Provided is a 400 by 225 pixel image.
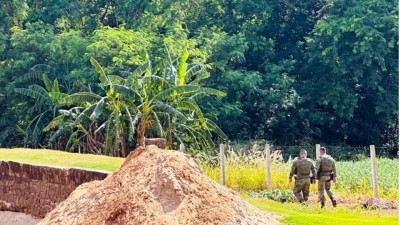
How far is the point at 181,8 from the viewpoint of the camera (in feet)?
103

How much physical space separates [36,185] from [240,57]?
65.7 feet

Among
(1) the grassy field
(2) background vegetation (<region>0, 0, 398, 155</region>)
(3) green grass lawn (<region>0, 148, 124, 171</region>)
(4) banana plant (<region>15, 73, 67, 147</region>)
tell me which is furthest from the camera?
(2) background vegetation (<region>0, 0, 398, 155</region>)

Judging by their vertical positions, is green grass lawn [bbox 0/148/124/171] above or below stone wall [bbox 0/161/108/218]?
above

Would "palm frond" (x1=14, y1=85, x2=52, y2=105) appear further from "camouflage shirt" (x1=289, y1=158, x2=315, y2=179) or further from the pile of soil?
the pile of soil

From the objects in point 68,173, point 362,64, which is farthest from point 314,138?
point 68,173

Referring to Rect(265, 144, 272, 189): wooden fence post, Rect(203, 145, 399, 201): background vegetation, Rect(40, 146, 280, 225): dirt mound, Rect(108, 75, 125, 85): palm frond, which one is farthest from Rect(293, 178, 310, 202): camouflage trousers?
Rect(40, 146, 280, 225): dirt mound

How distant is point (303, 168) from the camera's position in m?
15.5

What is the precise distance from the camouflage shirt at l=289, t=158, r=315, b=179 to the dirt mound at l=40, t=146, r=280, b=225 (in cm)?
920

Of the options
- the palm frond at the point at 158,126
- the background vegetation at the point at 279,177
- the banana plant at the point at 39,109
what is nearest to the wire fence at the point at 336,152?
the background vegetation at the point at 279,177

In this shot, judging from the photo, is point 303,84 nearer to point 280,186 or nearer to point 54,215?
point 280,186

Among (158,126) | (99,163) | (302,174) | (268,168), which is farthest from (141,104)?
(99,163)

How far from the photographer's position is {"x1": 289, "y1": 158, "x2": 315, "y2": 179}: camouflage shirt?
1543 cm

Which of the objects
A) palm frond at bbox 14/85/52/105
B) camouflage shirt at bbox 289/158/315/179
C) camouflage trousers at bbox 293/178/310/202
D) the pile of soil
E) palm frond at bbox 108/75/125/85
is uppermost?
palm frond at bbox 14/85/52/105

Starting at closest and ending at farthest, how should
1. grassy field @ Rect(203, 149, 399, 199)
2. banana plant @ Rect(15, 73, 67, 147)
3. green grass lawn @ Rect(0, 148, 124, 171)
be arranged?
green grass lawn @ Rect(0, 148, 124, 171) → grassy field @ Rect(203, 149, 399, 199) → banana plant @ Rect(15, 73, 67, 147)
